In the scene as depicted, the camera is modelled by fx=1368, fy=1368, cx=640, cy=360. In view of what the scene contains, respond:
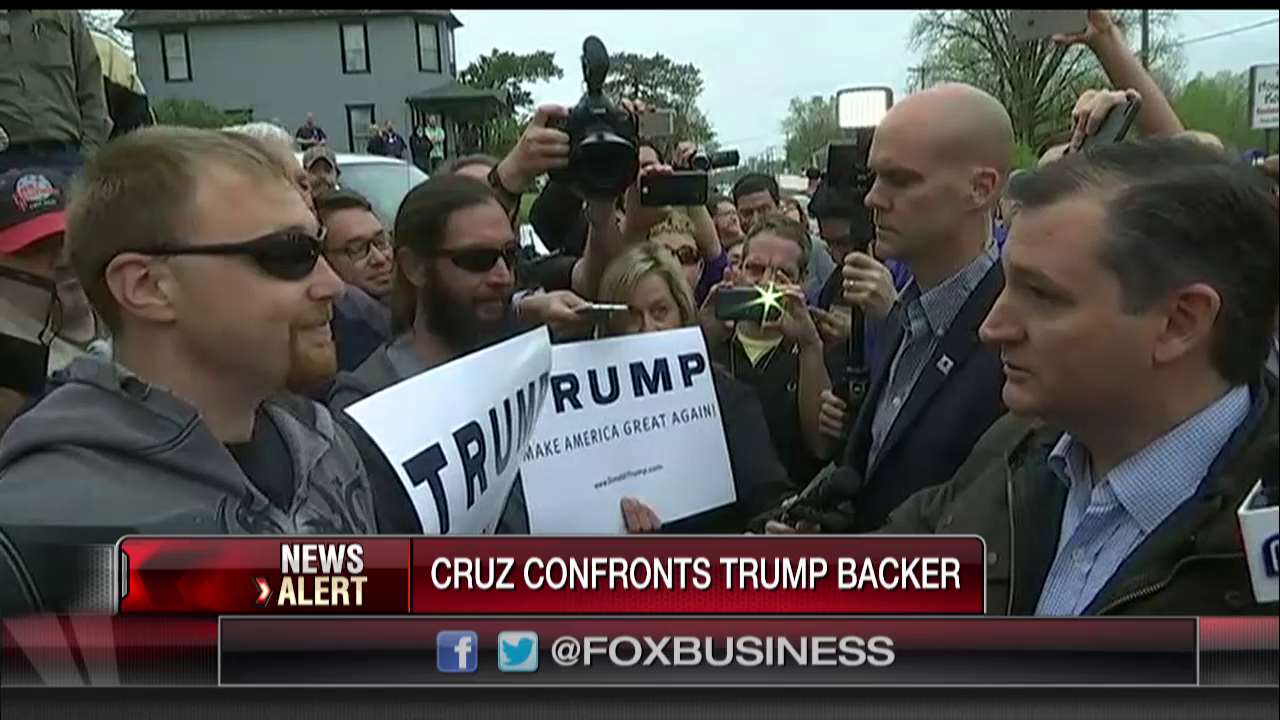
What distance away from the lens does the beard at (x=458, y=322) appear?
1761mm

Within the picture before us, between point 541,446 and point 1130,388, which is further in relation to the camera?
point 541,446

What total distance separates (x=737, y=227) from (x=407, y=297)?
1.43 ft

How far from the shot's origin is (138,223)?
167 cm

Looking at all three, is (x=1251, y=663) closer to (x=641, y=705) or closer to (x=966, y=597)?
(x=966, y=597)

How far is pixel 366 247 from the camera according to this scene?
171 centimetres

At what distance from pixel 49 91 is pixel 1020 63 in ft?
3.99

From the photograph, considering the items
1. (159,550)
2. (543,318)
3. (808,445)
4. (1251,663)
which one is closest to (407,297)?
(543,318)

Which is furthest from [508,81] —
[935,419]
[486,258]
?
[935,419]

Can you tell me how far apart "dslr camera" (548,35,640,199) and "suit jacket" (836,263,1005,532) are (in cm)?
40

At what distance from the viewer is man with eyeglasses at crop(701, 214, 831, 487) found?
1797mm

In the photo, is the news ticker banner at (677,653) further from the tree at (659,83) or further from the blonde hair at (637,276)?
the tree at (659,83)

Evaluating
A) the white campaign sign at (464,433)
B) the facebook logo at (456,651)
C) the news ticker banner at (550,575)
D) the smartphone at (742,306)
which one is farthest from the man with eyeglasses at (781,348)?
the facebook logo at (456,651)

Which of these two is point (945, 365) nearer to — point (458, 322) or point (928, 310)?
point (928, 310)

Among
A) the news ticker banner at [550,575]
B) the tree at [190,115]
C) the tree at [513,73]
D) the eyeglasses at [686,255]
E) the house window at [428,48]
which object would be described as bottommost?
the news ticker banner at [550,575]
